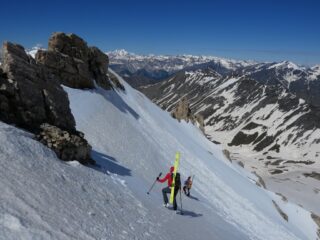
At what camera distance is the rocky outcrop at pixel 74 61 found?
39.1m

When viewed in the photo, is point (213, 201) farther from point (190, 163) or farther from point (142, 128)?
point (142, 128)

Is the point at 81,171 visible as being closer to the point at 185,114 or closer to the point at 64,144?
the point at 64,144

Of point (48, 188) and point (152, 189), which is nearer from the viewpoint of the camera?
point (48, 188)

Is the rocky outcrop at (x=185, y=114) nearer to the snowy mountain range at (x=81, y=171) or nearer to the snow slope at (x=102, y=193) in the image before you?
the snowy mountain range at (x=81, y=171)

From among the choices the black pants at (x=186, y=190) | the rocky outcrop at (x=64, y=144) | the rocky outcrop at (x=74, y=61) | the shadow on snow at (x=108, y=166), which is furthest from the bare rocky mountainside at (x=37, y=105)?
the rocky outcrop at (x=74, y=61)

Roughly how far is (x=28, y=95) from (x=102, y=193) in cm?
707

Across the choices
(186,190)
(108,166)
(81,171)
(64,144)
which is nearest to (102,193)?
(81,171)

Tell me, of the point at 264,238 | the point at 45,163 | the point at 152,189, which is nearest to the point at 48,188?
the point at 45,163

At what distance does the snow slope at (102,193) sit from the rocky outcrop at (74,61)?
6.93 ft

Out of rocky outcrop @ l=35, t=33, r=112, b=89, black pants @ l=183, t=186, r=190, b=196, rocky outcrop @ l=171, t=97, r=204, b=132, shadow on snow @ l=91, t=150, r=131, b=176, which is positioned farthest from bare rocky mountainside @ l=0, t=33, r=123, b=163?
rocky outcrop @ l=171, t=97, r=204, b=132

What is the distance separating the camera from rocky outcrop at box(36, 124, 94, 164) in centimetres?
1761

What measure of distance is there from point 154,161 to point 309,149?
17142 cm

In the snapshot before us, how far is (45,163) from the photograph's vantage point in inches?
615

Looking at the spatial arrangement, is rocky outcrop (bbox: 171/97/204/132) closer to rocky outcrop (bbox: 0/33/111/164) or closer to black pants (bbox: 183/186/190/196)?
black pants (bbox: 183/186/190/196)
